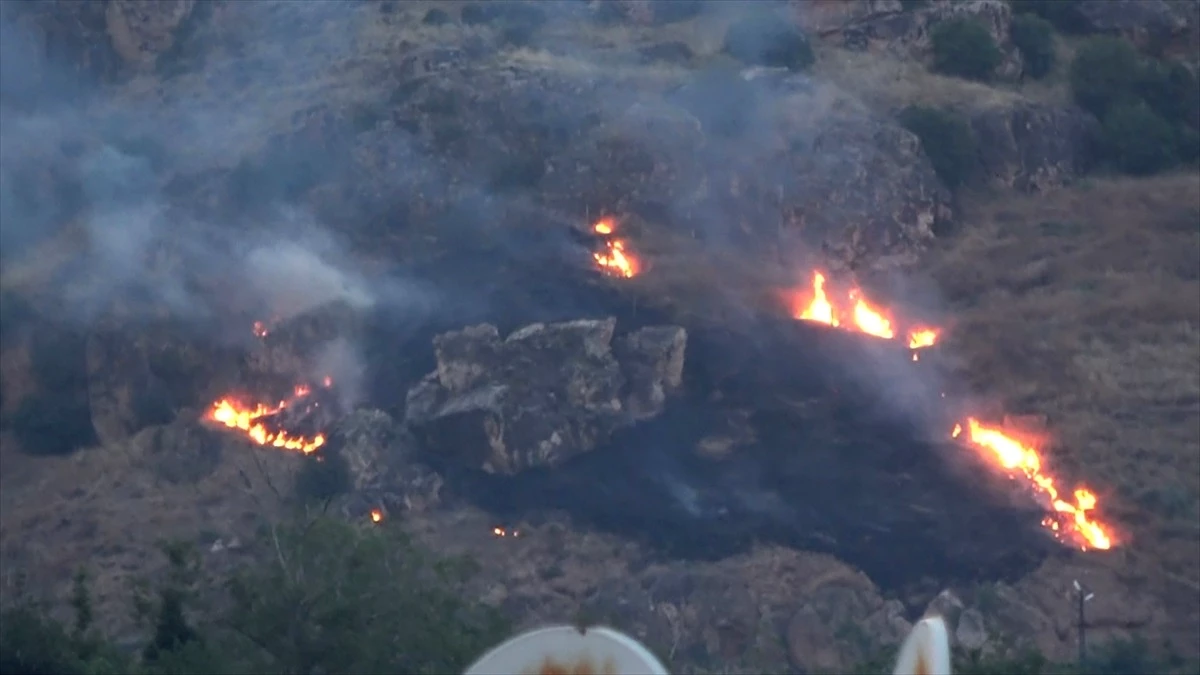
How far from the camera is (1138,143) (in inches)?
1639

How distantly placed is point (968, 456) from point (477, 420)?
956cm

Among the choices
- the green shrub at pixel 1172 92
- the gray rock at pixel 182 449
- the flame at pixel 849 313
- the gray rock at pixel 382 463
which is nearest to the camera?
the gray rock at pixel 382 463

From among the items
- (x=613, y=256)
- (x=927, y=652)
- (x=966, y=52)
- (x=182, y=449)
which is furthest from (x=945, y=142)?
(x=927, y=652)

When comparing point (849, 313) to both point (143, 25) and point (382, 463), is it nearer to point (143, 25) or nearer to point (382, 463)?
point (382, 463)

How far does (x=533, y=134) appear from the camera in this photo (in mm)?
40000

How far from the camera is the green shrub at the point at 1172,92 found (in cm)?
4366

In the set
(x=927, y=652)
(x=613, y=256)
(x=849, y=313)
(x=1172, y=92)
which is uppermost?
(x=927, y=652)

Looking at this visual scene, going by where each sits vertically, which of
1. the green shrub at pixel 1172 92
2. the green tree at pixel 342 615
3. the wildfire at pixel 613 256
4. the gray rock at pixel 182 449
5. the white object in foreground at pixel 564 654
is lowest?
the green shrub at pixel 1172 92

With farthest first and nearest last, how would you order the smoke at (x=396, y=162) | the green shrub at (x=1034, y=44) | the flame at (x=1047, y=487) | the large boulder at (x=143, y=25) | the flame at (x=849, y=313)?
the large boulder at (x=143, y=25) → the green shrub at (x=1034, y=44) → the smoke at (x=396, y=162) → the flame at (x=849, y=313) → the flame at (x=1047, y=487)

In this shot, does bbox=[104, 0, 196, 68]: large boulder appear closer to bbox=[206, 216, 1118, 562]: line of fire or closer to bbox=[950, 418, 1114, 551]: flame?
bbox=[206, 216, 1118, 562]: line of fire

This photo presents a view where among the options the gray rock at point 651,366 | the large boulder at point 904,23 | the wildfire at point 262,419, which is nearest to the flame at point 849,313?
the gray rock at point 651,366

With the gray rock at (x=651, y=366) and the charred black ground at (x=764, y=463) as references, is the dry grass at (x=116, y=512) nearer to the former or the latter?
the charred black ground at (x=764, y=463)

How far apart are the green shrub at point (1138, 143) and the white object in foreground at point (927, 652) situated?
37160 millimetres

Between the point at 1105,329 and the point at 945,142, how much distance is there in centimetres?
718
